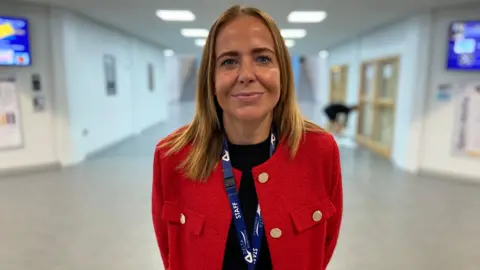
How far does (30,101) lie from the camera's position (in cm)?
551

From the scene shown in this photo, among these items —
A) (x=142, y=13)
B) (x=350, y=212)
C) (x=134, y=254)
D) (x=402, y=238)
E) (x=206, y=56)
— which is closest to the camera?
(x=206, y=56)

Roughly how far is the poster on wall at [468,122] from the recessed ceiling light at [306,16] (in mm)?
2616

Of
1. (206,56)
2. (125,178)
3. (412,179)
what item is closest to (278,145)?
(206,56)

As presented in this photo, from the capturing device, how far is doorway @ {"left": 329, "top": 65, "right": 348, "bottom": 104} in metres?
10.5

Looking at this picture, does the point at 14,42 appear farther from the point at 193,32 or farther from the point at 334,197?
the point at 334,197

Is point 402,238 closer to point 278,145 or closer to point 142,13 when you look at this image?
point 278,145

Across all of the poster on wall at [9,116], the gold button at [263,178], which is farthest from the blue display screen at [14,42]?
the gold button at [263,178]

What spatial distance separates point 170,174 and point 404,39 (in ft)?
20.4

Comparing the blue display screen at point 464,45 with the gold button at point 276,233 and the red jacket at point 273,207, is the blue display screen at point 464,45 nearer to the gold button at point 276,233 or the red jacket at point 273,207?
the red jacket at point 273,207

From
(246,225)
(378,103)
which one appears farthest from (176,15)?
(246,225)

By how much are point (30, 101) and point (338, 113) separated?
690 centimetres

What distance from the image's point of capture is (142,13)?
584 cm

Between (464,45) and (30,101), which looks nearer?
(464,45)

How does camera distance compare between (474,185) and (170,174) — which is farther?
(474,185)
